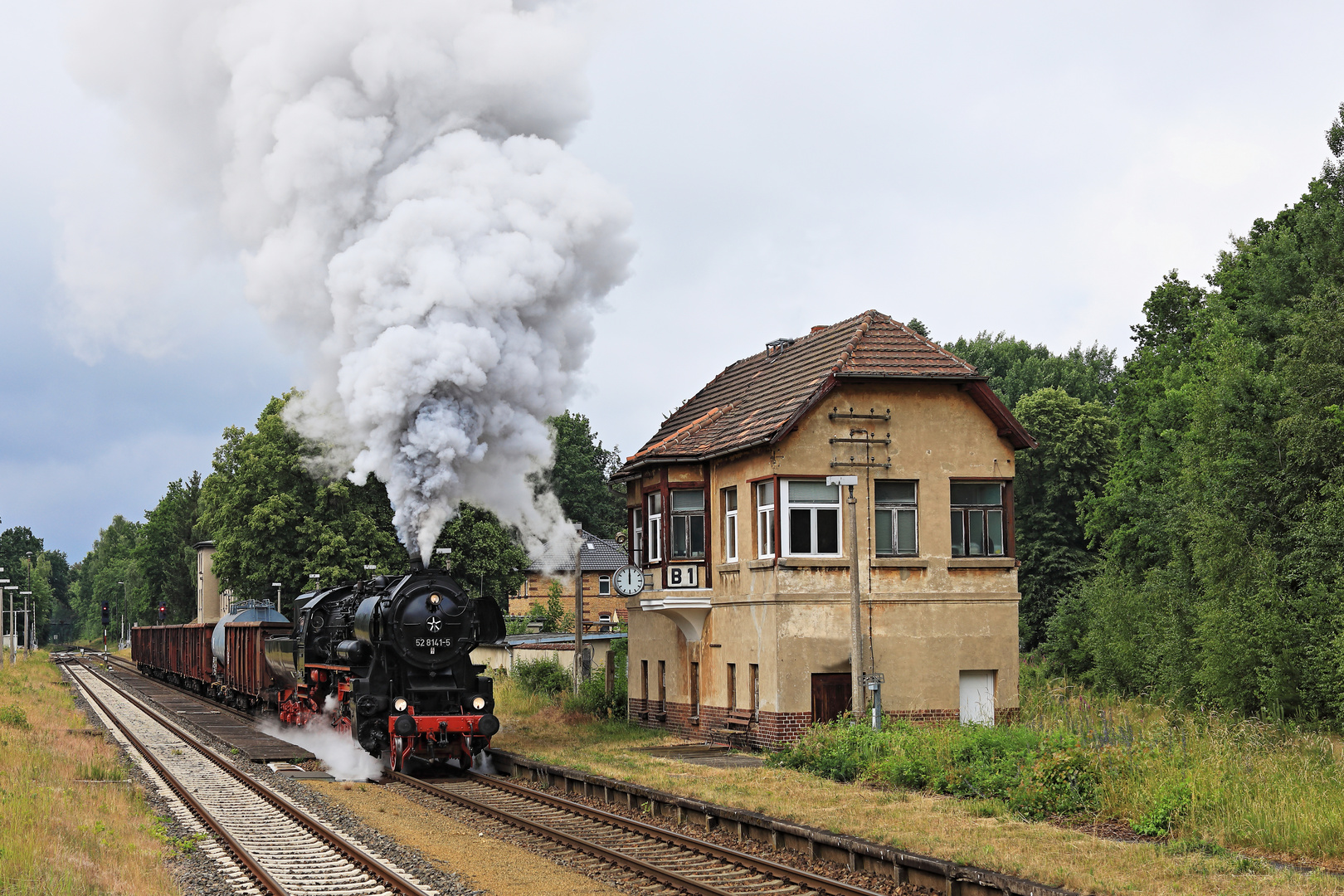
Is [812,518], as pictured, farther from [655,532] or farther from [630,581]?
→ [655,532]

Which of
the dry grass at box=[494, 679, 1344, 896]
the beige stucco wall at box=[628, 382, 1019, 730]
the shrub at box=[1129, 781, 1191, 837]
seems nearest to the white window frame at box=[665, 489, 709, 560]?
the beige stucco wall at box=[628, 382, 1019, 730]

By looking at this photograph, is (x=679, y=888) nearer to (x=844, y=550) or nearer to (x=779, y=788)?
(x=779, y=788)

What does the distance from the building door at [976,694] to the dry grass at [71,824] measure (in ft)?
45.8

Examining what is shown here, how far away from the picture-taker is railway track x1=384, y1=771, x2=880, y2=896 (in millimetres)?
11281

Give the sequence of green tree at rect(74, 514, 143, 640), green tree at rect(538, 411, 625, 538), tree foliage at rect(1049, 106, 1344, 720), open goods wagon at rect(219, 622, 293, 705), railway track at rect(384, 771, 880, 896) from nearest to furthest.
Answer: railway track at rect(384, 771, 880, 896), tree foliage at rect(1049, 106, 1344, 720), open goods wagon at rect(219, 622, 293, 705), green tree at rect(538, 411, 625, 538), green tree at rect(74, 514, 143, 640)

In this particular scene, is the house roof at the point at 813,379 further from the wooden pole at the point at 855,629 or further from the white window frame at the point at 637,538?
the wooden pole at the point at 855,629

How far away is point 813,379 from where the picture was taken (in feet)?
76.2

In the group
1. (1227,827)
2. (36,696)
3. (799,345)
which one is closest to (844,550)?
(799,345)

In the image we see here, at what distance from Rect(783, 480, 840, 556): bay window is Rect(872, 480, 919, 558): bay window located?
765mm

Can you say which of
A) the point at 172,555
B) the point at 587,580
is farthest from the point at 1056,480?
the point at 172,555

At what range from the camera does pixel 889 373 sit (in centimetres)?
2278

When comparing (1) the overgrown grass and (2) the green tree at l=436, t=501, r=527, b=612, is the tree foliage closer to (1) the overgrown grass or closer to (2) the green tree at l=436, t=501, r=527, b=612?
(1) the overgrown grass

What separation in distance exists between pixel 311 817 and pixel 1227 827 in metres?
10.4

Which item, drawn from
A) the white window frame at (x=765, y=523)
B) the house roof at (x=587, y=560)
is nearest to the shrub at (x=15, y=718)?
the white window frame at (x=765, y=523)
